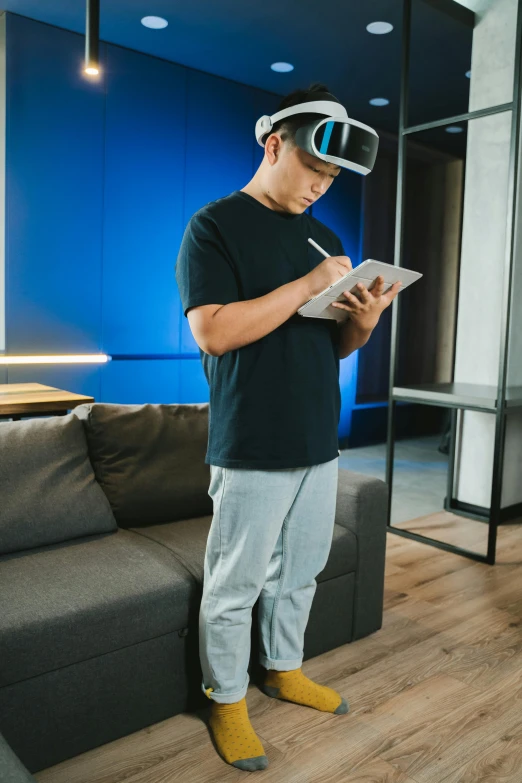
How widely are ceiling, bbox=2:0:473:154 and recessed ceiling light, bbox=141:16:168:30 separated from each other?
0.03 metres

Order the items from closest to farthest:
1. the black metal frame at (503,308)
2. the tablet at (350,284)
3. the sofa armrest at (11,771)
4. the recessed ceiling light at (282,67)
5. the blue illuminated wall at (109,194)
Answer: the sofa armrest at (11,771), the tablet at (350,284), the black metal frame at (503,308), the blue illuminated wall at (109,194), the recessed ceiling light at (282,67)

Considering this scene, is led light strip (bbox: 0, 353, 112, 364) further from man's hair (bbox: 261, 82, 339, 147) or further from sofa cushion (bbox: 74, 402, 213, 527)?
man's hair (bbox: 261, 82, 339, 147)

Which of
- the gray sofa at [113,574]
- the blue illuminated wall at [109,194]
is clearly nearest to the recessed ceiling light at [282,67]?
the blue illuminated wall at [109,194]

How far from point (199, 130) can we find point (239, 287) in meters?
3.54

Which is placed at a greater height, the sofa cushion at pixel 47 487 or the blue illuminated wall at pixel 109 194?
the blue illuminated wall at pixel 109 194

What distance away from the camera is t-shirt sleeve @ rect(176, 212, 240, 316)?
1355mm

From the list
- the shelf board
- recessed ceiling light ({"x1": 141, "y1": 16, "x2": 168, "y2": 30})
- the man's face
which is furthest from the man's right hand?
recessed ceiling light ({"x1": 141, "y1": 16, "x2": 168, "y2": 30})

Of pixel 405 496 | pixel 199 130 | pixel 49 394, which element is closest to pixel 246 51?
pixel 199 130

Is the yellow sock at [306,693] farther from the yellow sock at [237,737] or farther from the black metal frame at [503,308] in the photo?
the black metal frame at [503,308]

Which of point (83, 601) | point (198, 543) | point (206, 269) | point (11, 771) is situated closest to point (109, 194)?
point (198, 543)

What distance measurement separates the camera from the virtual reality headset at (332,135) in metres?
1.37

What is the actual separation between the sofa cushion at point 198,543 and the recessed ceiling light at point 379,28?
10.2 ft

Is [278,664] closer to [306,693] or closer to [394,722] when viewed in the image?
[306,693]

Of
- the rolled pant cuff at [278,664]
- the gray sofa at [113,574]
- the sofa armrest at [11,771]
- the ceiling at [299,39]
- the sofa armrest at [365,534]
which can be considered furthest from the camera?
the ceiling at [299,39]
